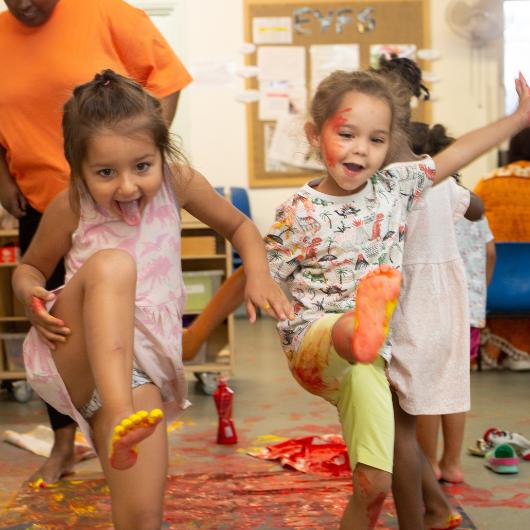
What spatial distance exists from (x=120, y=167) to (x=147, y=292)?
0.91 ft

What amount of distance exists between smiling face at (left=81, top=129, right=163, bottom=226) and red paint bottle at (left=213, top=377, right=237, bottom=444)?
144 cm

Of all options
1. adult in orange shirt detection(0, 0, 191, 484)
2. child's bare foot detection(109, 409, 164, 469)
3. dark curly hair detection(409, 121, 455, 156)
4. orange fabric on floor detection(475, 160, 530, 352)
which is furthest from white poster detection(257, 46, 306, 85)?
child's bare foot detection(109, 409, 164, 469)

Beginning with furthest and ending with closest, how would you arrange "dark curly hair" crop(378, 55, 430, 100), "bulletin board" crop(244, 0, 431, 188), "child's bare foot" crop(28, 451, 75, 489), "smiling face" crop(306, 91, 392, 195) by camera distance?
"bulletin board" crop(244, 0, 431, 188) < "child's bare foot" crop(28, 451, 75, 489) < "dark curly hair" crop(378, 55, 430, 100) < "smiling face" crop(306, 91, 392, 195)

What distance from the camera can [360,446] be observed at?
1672 mm

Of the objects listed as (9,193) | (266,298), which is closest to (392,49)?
(9,193)

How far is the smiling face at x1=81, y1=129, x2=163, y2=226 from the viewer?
1.77m

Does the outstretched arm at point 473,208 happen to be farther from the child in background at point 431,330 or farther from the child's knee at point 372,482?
the child's knee at point 372,482

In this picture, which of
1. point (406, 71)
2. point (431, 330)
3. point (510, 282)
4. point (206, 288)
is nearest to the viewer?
point (431, 330)

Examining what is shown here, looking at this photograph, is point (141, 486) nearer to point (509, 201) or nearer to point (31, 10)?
point (31, 10)

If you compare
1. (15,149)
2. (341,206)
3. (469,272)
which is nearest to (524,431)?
(469,272)

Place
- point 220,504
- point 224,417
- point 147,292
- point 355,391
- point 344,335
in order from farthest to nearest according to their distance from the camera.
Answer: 1. point 224,417
2. point 220,504
3. point 147,292
4. point 355,391
5. point 344,335

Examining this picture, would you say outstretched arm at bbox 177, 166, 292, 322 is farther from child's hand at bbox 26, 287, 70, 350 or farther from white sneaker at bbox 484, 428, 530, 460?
white sneaker at bbox 484, 428, 530, 460

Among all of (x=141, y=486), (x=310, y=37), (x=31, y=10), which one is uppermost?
(x=310, y=37)

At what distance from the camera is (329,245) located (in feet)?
5.94
